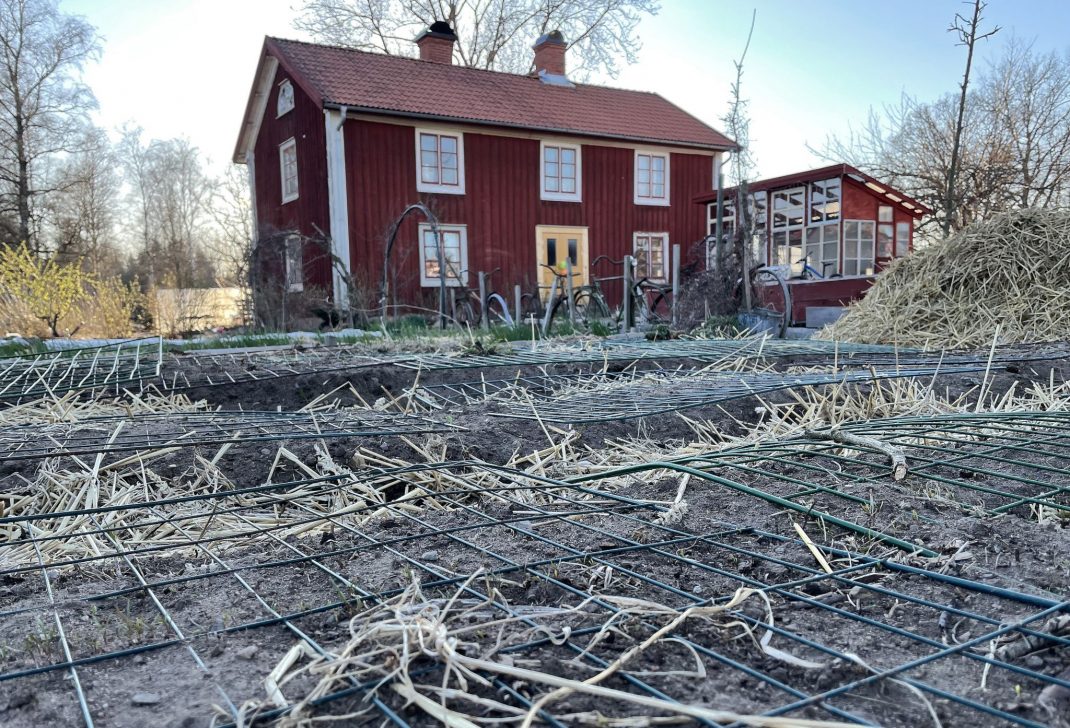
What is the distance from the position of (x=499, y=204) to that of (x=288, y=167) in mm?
4223

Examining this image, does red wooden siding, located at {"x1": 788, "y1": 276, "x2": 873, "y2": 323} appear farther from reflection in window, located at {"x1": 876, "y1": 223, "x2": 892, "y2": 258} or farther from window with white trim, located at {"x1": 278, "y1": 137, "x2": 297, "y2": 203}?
window with white trim, located at {"x1": 278, "y1": 137, "x2": 297, "y2": 203}

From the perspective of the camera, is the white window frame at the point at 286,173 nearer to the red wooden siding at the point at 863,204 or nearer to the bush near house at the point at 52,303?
the bush near house at the point at 52,303

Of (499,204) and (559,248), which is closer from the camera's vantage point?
(499,204)

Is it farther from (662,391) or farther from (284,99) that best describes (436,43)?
(662,391)

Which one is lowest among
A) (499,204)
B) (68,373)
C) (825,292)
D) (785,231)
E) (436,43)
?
(68,373)

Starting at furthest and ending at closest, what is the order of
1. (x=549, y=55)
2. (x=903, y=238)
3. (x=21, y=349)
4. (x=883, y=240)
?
(x=549, y=55) < (x=903, y=238) < (x=883, y=240) < (x=21, y=349)

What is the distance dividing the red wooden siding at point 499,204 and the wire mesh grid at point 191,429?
8.92m

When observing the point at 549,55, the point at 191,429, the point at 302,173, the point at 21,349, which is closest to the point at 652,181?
the point at 549,55

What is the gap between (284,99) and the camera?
1434 cm

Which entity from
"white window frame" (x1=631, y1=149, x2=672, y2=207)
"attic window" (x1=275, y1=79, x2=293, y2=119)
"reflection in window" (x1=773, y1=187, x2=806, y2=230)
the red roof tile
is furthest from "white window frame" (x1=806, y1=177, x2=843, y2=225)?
"attic window" (x1=275, y1=79, x2=293, y2=119)

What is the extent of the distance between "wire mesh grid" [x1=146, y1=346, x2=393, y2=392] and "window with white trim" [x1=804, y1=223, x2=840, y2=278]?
10413 mm

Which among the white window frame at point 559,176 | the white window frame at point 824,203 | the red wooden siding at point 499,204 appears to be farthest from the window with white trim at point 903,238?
the white window frame at point 559,176

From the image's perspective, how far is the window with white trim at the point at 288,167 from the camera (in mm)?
14188

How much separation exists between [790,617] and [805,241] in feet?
44.5
